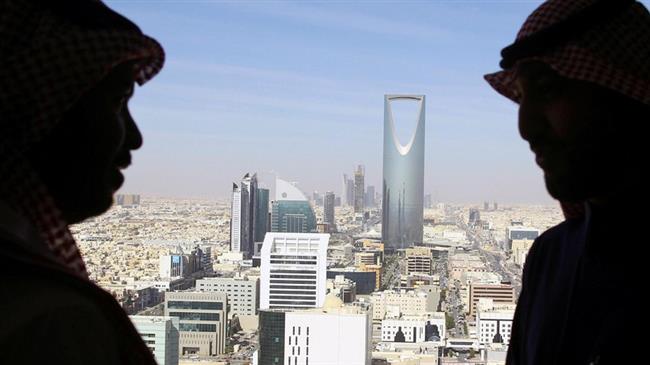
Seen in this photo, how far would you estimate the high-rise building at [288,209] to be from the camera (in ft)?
45.2

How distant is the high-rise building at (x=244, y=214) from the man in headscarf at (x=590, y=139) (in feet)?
31.3

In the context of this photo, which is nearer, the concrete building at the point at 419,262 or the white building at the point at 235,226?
the white building at the point at 235,226

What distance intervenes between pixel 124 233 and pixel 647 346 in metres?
6.91

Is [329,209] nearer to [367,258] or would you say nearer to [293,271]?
[367,258]

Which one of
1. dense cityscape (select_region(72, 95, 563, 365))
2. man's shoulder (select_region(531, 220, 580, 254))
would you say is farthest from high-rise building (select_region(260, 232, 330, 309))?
man's shoulder (select_region(531, 220, 580, 254))

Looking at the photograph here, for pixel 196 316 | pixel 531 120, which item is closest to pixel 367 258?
pixel 196 316

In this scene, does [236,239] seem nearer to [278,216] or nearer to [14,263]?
[278,216]

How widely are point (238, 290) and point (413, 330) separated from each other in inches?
96.3

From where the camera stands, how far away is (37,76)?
448 millimetres

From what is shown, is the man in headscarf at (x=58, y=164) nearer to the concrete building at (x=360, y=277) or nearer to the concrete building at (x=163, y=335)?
the concrete building at (x=163, y=335)

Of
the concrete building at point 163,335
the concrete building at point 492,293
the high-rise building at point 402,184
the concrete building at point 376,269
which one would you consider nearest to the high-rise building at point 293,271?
the concrete building at point 376,269

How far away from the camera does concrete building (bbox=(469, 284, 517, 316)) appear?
7510 mm

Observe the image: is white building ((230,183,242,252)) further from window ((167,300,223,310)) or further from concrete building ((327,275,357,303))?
window ((167,300,223,310))

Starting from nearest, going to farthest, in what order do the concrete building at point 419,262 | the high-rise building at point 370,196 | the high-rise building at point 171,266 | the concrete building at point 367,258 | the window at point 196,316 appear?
the window at point 196,316
the high-rise building at point 171,266
the concrete building at point 419,262
the concrete building at point 367,258
the high-rise building at point 370,196
